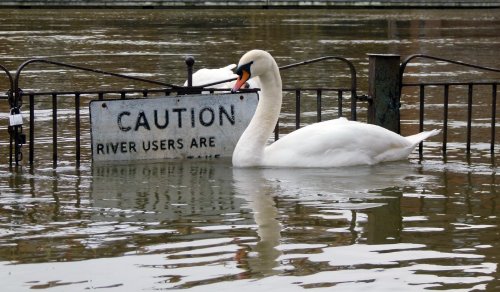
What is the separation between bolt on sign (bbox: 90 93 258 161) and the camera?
12.4 meters

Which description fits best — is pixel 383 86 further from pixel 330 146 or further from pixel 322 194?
pixel 322 194

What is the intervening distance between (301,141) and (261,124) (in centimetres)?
47

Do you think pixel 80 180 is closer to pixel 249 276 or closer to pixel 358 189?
pixel 358 189

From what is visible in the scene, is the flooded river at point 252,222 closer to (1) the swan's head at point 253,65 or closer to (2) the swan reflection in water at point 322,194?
(2) the swan reflection in water at point 322,194

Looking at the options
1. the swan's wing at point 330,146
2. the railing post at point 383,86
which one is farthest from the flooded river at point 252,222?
the railing post at point 383,86

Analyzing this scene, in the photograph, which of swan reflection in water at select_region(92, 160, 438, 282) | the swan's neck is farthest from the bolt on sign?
the swan's neck

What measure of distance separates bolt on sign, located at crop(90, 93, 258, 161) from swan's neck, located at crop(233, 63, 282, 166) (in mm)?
430

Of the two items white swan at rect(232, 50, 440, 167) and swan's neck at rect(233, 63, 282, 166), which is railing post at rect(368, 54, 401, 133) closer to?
white swan at rect(232, 50, 440, 167)

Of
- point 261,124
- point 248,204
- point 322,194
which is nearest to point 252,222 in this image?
point 248,204

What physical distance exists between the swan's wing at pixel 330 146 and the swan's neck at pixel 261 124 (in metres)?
0.12

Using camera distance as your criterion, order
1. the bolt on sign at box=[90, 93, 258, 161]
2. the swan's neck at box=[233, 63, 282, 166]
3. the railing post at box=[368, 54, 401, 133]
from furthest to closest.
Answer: the railing post at box=[368, 54, 401, 133], the bolt on sign at box=[90, 93, 258, 161], the swan's neck at box=[233, 63, 282, 166]

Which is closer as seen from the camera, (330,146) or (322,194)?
(322,194)

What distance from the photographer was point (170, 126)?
1262cm

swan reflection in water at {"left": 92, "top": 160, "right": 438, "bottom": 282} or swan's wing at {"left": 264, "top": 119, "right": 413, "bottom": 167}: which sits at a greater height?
swan's wing at {"left": 264, "top": 119, "right": 413, "bottom": 167}
